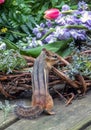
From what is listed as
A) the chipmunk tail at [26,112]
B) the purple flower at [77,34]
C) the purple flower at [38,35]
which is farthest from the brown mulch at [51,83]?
the purple flower at [38,35]

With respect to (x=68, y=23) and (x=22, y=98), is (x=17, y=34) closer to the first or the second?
(x=68, y=23)

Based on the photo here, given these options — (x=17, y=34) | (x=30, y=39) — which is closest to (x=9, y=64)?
(x=30, y=39)

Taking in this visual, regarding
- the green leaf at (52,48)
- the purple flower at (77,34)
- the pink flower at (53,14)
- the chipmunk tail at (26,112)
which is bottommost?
the chipmunk tail at (26,112)

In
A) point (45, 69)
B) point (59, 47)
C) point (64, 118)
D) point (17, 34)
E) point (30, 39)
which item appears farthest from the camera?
point (17, 34)

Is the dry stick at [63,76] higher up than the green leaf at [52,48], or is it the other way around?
the green leaf at [52,48]

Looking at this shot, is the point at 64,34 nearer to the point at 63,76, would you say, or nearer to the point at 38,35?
the point at 38,35

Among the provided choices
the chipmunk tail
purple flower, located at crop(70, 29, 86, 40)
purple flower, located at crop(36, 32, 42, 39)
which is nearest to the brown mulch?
the chipmunk tail

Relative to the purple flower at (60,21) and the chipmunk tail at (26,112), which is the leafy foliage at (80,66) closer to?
the chipmunk tail at (26,112)

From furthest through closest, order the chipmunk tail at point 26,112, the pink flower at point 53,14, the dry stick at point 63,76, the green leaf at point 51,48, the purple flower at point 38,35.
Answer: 1. the purple flower at point 38,35
2. the pink flower at point 53,14
3. the green leaf at point 51,48
4. the dry stick at point 63,76
5. the chipmunk tail at point 26,112

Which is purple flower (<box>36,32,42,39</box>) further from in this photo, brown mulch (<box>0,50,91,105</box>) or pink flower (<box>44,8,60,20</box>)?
brown mulch (<box>0,50,91,105</box>)
